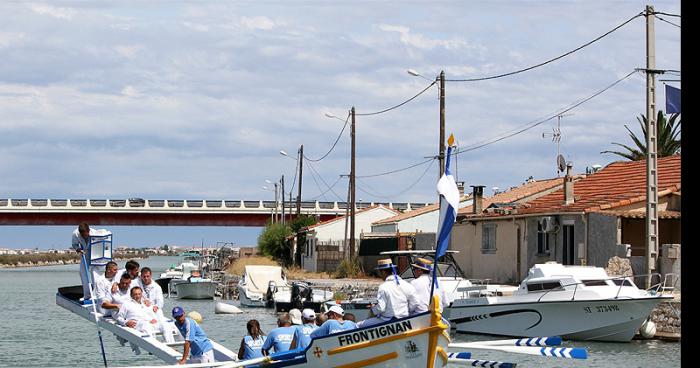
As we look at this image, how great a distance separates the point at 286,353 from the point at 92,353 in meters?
16.9

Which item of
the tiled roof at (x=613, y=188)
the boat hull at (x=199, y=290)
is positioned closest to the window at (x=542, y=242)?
the tiled roof at (x=613, y=188)

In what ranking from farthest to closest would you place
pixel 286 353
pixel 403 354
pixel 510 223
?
pixel 510 223 → pixel 286 353 → pixel 403 354

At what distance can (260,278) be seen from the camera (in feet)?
185

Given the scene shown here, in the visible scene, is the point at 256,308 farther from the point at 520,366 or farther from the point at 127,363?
the point at 520,366

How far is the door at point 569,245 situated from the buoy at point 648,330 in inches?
388

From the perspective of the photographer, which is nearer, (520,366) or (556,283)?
(520,366)

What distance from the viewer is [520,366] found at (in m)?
25.8

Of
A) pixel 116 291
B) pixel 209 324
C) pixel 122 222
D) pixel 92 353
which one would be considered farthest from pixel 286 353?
pixel 122 222

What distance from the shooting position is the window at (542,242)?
1604 inches

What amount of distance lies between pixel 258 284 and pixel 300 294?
11.1 meters

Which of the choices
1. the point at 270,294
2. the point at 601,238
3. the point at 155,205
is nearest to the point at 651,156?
the point at 601,238

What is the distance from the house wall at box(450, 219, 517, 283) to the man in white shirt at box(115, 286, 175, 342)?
23.1 m

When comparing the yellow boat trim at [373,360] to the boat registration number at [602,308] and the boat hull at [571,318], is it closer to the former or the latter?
the boat hull at [571,318]

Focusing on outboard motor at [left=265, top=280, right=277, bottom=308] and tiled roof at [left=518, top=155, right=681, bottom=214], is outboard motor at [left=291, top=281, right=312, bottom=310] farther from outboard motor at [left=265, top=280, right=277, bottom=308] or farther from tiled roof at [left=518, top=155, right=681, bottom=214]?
tiled roof at [left=518, top=155, right=681, bottom=214]
